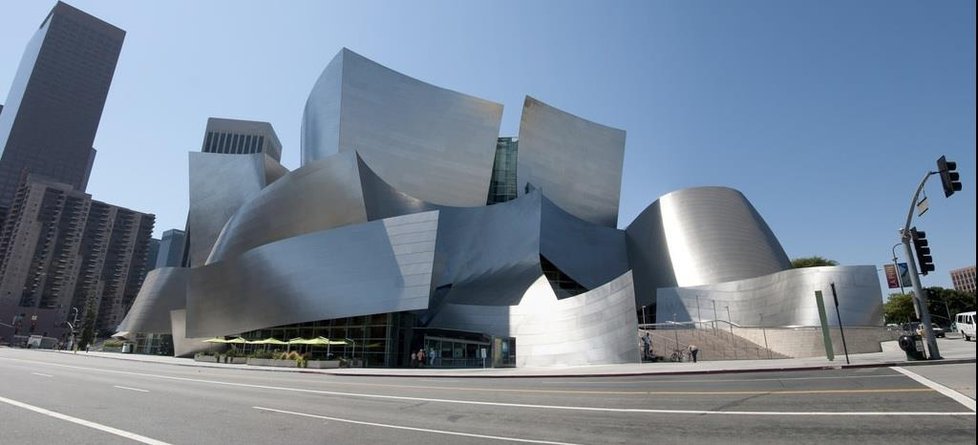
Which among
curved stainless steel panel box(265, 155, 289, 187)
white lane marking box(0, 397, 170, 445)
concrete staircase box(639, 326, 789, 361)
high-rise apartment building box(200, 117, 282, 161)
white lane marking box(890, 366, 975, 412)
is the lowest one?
white lane marking box(0, 397, 170, 445)

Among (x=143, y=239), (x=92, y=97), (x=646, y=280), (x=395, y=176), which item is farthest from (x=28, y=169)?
(x=646, y=280)

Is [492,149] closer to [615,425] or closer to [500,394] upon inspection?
[500,394]

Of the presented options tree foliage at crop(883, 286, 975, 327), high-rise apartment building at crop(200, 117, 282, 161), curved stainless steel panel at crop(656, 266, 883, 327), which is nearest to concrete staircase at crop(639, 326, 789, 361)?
curved stainless steel panel at crop(656, 266, 883, 327)

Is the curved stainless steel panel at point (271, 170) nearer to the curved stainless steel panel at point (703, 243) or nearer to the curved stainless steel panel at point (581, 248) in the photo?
the curved stainless steel panel at point (581, 248)

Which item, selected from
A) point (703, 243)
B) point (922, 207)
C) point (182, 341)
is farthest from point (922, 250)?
point (182, 341)

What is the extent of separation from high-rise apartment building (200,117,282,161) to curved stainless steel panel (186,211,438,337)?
113 m

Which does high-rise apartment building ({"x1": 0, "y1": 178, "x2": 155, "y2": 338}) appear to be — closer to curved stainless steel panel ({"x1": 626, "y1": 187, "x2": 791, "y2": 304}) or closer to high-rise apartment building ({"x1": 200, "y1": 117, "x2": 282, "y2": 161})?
high-rise apartment building ({"x1": 200, "y1": 117, "x2": 282, "y2": 161})

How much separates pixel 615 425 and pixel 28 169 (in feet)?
703

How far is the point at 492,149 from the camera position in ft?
173

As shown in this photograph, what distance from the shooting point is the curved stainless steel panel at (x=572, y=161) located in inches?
2098

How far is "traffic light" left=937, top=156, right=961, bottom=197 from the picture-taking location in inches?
521

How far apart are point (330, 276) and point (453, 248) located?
14465mm

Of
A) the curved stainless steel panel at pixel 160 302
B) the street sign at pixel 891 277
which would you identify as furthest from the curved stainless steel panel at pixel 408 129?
the street sign at pixel 891 277

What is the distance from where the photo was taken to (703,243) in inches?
1624
